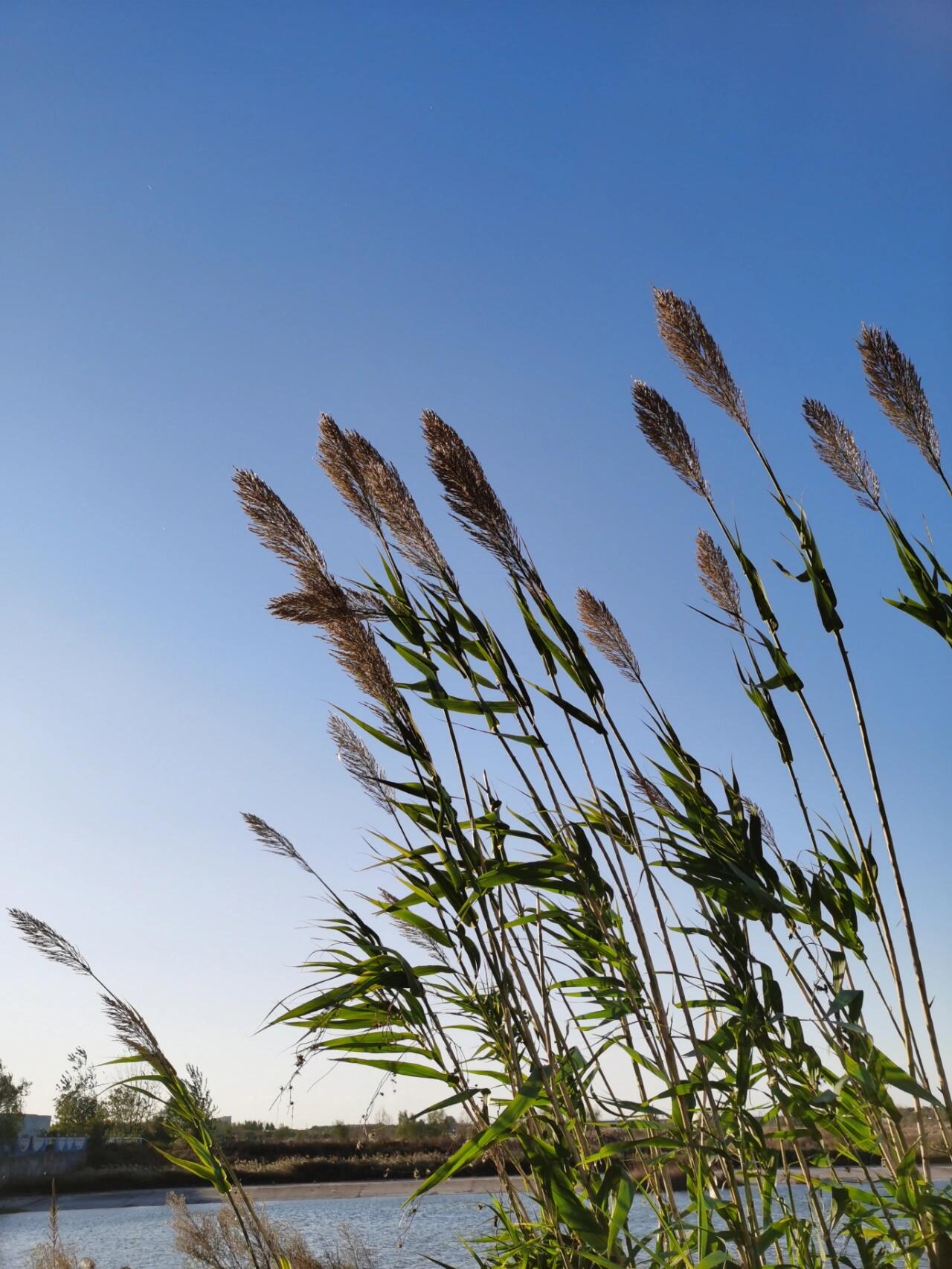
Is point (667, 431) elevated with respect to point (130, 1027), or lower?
elevated

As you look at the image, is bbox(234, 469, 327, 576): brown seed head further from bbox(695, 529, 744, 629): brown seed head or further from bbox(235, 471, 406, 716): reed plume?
bbox(695, 529, 744, 629): brown seed head

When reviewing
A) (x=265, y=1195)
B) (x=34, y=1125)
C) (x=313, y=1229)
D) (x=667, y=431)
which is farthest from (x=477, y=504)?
(x=34, y=1125)

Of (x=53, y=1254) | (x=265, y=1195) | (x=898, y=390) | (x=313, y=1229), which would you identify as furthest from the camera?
(x=265, y=1195)

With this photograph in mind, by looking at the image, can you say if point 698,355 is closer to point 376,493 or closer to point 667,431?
point 667,431

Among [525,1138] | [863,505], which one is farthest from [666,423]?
[525,1138]

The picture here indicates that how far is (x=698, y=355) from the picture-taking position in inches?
90.0

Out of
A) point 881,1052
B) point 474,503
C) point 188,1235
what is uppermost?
point 474,503

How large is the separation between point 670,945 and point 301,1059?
28.4 inches

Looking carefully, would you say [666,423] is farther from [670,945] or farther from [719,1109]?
[719,1109]

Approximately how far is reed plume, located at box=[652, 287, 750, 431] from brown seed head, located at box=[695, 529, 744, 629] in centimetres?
37

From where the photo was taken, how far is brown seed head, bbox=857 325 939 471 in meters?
2.17

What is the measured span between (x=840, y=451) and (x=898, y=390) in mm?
197

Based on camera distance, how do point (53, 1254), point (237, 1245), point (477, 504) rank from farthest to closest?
point (237, 1245), point (53, 1254), point (477, 504)

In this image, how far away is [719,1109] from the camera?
1685mm
